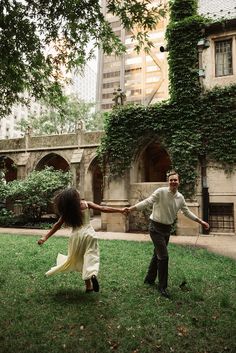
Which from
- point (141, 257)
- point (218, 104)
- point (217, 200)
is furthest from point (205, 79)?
point (141, 257)

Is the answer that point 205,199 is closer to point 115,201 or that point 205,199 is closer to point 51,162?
point 115,201

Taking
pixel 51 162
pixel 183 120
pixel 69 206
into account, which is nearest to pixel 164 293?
pixel 69 206

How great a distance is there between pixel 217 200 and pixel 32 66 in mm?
9291

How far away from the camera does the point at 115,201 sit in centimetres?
1367

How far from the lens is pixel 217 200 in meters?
12.5

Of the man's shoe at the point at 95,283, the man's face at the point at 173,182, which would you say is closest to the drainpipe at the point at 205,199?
the man's face at the point at 173,182

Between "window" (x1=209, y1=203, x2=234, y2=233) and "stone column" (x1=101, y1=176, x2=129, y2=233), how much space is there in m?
3.74

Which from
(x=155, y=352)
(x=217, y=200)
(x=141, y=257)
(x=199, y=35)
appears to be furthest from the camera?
(x=199, y=35)

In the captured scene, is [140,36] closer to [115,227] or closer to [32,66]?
[32,66]

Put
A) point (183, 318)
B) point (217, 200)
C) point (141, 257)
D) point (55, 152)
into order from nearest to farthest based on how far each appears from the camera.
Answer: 1. point (183, 318)
2. point (141, 257)
3. point (217, 200)
4. point (55, 152)

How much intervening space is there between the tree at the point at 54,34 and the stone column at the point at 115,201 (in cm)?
744

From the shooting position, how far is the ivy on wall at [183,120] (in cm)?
1252

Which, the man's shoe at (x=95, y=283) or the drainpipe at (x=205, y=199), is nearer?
the man's shoe at (x=95, y=283)

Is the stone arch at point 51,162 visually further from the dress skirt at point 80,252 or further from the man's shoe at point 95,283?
the man's shoe at point 95,283
